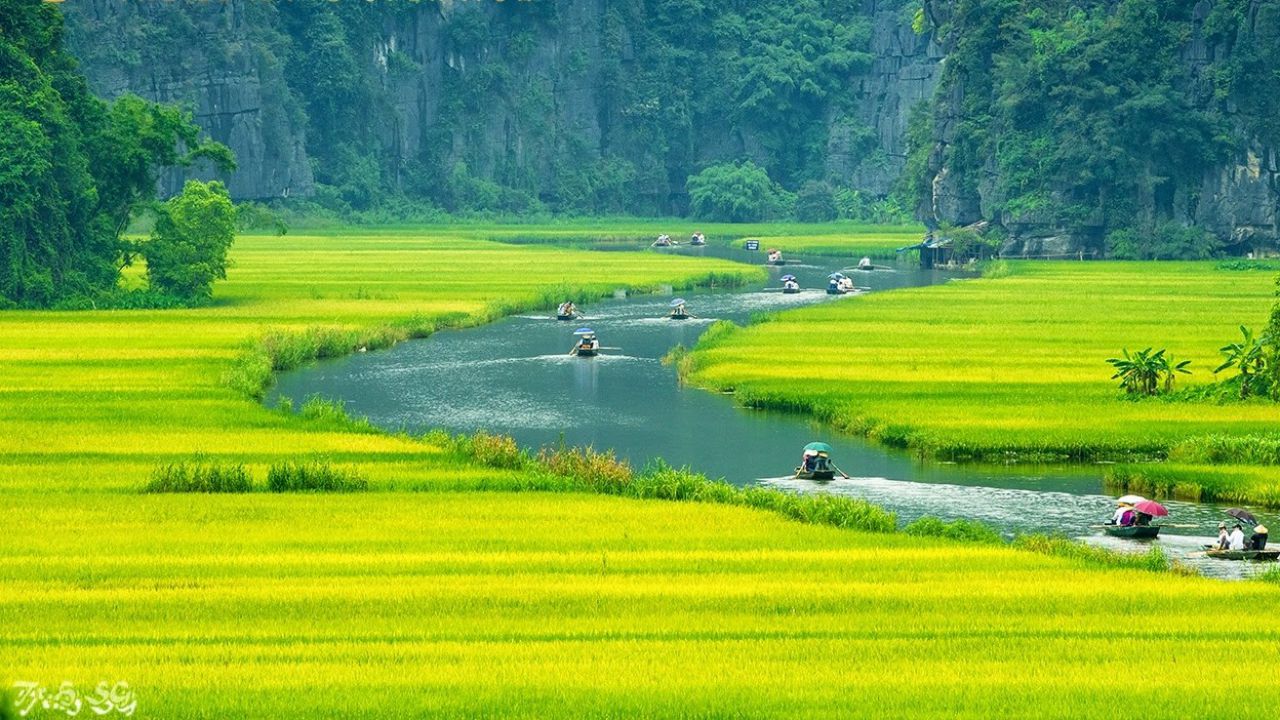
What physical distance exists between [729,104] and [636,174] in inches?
415

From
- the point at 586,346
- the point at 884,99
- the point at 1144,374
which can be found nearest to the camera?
the point at 1144,374

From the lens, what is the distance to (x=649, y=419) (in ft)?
138

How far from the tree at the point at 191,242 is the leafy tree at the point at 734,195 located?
95.8m

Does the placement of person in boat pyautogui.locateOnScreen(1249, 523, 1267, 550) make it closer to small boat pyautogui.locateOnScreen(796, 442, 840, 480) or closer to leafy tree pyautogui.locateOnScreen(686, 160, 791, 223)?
small boat pyautogui.locateOnScreen(796, 442, 840, 480)

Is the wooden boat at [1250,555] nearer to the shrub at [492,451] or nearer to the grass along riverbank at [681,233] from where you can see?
the shrub at [492,451]

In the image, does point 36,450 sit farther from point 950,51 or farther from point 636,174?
point 636,174

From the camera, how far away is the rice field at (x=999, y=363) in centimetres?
3803

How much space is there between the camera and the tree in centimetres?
7031

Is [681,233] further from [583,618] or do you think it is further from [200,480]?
[583,618]

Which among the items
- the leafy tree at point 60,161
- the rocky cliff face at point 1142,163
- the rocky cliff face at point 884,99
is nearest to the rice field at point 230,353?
the leafy tree at point 60,161

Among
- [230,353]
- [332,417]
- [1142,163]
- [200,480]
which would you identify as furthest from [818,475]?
[1142,163]

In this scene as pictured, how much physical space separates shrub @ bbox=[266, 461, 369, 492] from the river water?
21.2 feet

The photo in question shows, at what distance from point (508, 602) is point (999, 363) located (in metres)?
29.9

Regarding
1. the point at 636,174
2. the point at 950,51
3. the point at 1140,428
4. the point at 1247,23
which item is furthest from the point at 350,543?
the point at 636,174
